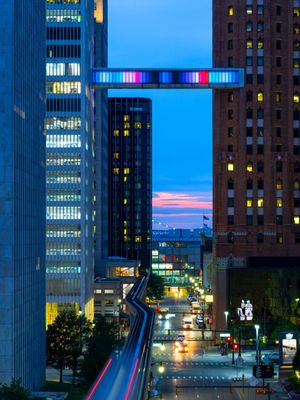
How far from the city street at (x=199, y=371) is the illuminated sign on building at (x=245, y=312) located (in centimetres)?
750

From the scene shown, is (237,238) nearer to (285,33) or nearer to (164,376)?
(285,33)

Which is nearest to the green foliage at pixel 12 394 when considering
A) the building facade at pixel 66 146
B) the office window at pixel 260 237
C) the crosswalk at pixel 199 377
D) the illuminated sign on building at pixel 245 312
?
the crosswalk at pixel 199 377

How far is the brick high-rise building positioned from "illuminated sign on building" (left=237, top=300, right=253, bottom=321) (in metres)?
17.5

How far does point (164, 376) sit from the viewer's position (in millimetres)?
118000

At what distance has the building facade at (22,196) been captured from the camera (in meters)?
85.0

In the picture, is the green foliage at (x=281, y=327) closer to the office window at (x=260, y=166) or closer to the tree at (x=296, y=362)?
the tree at (x=296, y=362)

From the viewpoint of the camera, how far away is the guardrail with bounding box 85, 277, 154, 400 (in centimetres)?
6706

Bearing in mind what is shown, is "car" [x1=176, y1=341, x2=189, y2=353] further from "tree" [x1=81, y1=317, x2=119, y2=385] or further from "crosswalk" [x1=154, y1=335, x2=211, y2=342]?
"tree" [x1=81, y1=317, x2=119, y2=385]

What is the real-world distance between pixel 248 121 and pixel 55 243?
1799 inches

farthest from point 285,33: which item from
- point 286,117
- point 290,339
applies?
point 290,339

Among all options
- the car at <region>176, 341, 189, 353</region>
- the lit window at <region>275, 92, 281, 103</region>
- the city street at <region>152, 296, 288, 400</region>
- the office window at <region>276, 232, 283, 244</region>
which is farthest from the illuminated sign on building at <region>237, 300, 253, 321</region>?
the lit window at <region>275, 92, 281, 103</region>

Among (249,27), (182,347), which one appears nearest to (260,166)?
(249,27)

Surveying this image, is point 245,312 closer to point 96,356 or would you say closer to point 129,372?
point 96,356

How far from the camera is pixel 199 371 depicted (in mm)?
123938
